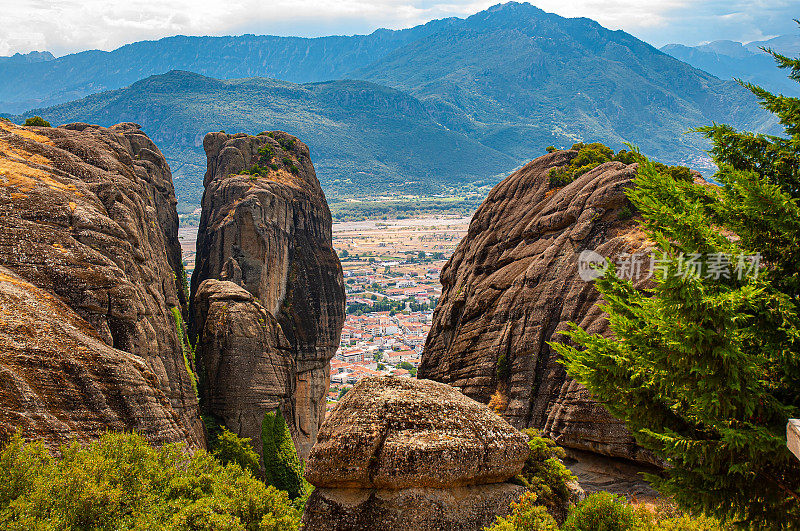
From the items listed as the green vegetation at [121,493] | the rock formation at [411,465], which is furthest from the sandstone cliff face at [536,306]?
the green vegetation at [121,493]

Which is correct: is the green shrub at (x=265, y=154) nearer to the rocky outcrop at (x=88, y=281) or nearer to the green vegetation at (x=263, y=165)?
the green vegetation at (x=263, y=165)

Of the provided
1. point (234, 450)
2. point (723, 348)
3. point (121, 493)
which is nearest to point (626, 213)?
point (723, 348)

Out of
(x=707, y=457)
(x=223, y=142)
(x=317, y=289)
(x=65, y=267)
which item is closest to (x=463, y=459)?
(x=707, y=457)

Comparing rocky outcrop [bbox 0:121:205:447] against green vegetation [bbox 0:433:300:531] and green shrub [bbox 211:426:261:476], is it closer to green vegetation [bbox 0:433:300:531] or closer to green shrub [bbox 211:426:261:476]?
green vegetation [bbox 0:433:300:531]

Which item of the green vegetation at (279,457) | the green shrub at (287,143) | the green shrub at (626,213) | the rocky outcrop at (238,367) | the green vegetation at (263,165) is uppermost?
the green shrub at (287,143)

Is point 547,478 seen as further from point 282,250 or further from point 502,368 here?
point 282,250
